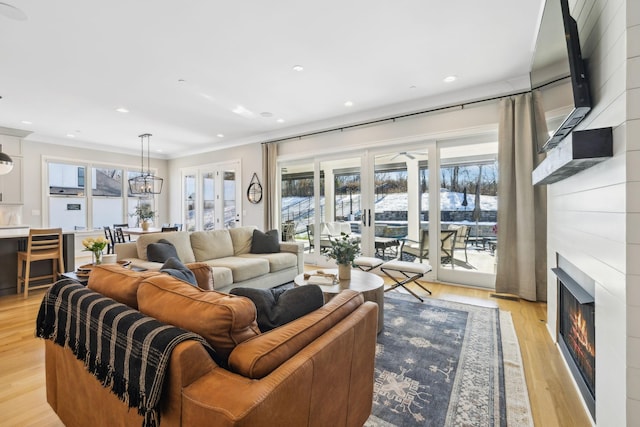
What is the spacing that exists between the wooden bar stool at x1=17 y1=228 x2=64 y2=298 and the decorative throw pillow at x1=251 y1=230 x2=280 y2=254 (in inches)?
106

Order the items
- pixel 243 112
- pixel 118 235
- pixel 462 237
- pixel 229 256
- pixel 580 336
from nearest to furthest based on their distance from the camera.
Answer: pixel 580 336
pixel 229 256
pixel 462 237
pixel 243 112
pixel 118 235

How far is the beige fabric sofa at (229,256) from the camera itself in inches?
133

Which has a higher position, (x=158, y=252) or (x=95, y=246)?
(x=95, y=246)

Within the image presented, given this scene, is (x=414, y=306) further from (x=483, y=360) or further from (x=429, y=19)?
(x=429, y=19)

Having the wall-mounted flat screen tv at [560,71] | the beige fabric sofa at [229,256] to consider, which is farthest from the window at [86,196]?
the wall-mounted flat screen tv at [560,71]

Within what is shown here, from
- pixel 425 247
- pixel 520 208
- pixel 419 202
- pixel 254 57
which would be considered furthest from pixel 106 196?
pixel 520 208

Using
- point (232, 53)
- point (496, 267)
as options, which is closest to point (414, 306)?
point (496, 267)

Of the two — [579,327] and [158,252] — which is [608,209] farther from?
[158,252]

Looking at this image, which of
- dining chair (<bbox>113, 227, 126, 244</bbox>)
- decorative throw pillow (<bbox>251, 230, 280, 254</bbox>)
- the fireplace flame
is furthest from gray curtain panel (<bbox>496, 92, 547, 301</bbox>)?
dining chair (<bbox>113, 227, 126, 244</bbox>)

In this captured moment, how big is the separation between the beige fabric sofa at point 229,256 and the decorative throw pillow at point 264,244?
0.31 feet

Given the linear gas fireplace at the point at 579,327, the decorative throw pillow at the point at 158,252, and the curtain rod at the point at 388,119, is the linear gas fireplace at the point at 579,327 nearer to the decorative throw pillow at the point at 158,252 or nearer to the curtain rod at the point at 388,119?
the curtain rod at the point at 388,119

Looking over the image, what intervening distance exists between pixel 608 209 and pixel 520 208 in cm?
265

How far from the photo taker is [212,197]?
766cm

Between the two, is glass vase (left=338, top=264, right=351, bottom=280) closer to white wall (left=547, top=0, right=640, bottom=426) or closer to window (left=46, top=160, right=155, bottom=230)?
white wall (left=547, top=0, right=640, bottom=426)
